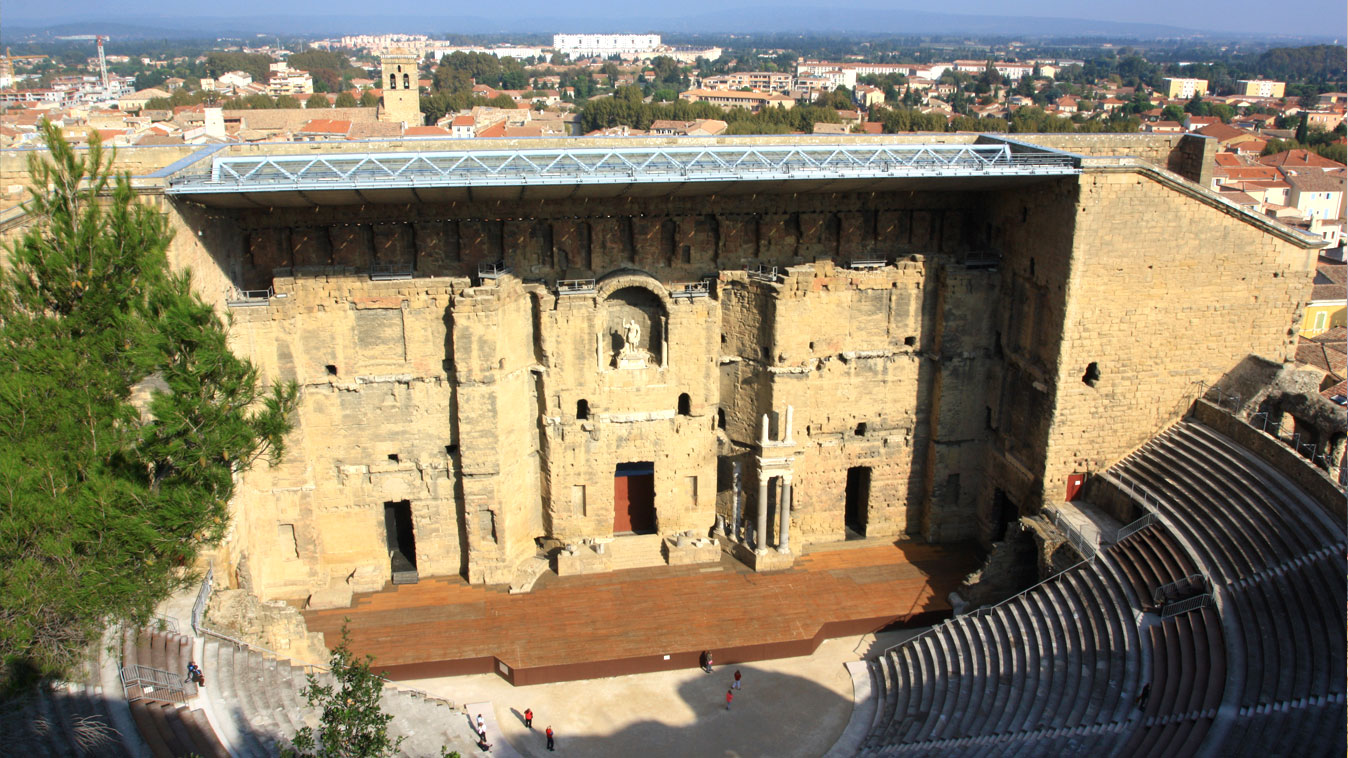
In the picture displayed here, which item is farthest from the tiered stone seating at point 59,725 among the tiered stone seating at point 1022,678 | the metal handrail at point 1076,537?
the metal handrail at point 1076,537

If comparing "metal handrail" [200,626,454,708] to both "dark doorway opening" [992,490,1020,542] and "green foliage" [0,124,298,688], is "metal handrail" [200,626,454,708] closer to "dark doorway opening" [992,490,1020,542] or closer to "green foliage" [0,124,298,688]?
"green foliage" [0,124,298,688]

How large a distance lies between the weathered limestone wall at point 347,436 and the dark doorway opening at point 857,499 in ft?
39.1

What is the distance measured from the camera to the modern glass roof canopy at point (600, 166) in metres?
22.4

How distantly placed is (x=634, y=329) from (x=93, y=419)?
13148mm

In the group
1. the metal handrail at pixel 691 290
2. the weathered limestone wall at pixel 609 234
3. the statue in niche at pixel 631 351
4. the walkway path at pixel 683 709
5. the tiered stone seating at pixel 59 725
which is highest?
the weathered limestone wall at pixel 609 234

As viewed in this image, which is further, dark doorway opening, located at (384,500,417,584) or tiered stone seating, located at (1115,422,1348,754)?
dark doorway opening, located at (384,500,417,584)

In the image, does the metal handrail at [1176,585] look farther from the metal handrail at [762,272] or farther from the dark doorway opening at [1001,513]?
the metal handrail at [762,272]

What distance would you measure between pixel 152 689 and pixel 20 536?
3.71 meters

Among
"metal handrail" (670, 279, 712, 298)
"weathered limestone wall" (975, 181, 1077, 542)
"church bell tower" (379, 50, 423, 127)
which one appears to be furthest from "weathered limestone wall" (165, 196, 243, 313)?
"church bell tower" (379, 50, 423, 127)

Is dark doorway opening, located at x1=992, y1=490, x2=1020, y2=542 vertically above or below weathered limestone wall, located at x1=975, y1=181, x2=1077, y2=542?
below

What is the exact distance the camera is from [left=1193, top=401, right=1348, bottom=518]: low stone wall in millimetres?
20328

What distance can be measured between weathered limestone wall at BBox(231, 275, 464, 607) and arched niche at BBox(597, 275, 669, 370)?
174 inches

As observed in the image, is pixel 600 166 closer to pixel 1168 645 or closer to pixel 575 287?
pixel 575 287

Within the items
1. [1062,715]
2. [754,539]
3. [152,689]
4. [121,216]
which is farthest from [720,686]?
[121,216]
